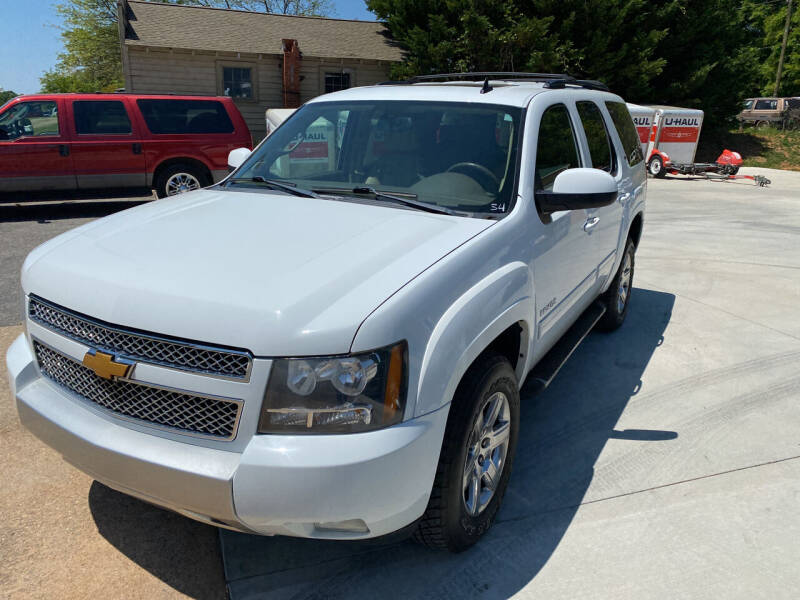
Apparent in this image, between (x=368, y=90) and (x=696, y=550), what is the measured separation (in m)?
3.01

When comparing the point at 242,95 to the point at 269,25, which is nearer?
the point at 242,95

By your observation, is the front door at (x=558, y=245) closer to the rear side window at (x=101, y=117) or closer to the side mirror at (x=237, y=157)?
the side mirror at (x=237, y=157)

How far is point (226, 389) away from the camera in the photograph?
199cm

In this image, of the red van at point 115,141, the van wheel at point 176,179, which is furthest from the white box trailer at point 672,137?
the van wheel at point 176,179

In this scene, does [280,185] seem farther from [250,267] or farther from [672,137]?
[672,137]

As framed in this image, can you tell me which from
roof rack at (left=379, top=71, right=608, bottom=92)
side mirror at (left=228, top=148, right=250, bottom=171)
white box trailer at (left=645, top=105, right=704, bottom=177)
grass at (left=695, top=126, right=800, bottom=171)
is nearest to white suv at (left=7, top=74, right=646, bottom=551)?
side mirror at (left=228, top=148, right=250, bottom=171)

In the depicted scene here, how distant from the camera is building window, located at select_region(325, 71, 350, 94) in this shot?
2325 cm

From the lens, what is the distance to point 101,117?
1002cm

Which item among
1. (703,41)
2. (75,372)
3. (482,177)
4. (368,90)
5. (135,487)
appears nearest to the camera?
(135,487)

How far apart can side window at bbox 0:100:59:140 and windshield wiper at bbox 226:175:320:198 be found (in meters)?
7.84

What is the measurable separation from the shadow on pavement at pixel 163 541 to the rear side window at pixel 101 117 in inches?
334

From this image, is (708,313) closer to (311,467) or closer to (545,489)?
(545,489)

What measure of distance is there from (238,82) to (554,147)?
67.9ft

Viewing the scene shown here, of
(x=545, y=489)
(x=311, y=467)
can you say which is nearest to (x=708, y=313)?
(x=545, y=489)
